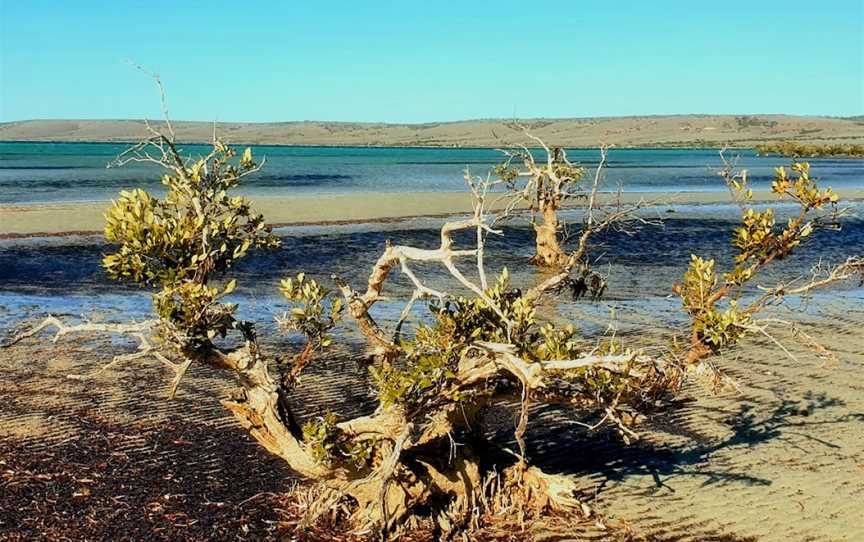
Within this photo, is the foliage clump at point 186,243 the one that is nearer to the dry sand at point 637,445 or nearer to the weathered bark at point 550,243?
the dry sand at point 637,445

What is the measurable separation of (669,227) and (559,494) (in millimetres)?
25789

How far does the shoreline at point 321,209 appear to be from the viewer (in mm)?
29906

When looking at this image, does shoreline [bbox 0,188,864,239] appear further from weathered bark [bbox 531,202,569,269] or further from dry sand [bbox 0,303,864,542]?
dry sand [bbox 0,303,864,542]

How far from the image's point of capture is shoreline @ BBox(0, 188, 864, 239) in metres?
29.9

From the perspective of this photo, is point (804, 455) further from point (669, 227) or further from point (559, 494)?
point (669, 227)

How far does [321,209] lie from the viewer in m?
37.5

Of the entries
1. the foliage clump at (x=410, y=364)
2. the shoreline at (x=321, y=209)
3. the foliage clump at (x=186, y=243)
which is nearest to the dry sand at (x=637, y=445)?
the foliage clump at (x=410, y=364)

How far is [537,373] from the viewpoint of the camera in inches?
267

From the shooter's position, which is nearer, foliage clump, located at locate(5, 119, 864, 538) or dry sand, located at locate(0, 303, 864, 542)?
foliage clump, located at locate(5, 119, 864, 538)

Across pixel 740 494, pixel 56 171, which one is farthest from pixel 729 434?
pixel 56 171

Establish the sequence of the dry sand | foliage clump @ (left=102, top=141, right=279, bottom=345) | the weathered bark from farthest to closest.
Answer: the weathered bark → the dry sand → foliage clump @ (left=102, top=141, right=279, bottom=345)

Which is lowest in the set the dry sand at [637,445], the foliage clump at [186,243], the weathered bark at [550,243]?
the dry sand at [637,445]

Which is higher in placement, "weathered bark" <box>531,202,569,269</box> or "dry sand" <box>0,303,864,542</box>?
"weathered bark" <box>531,202,569,269</box>

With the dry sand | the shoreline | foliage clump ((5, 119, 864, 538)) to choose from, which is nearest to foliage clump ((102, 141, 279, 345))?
foliage clump ((5, 119, 864, 538))
